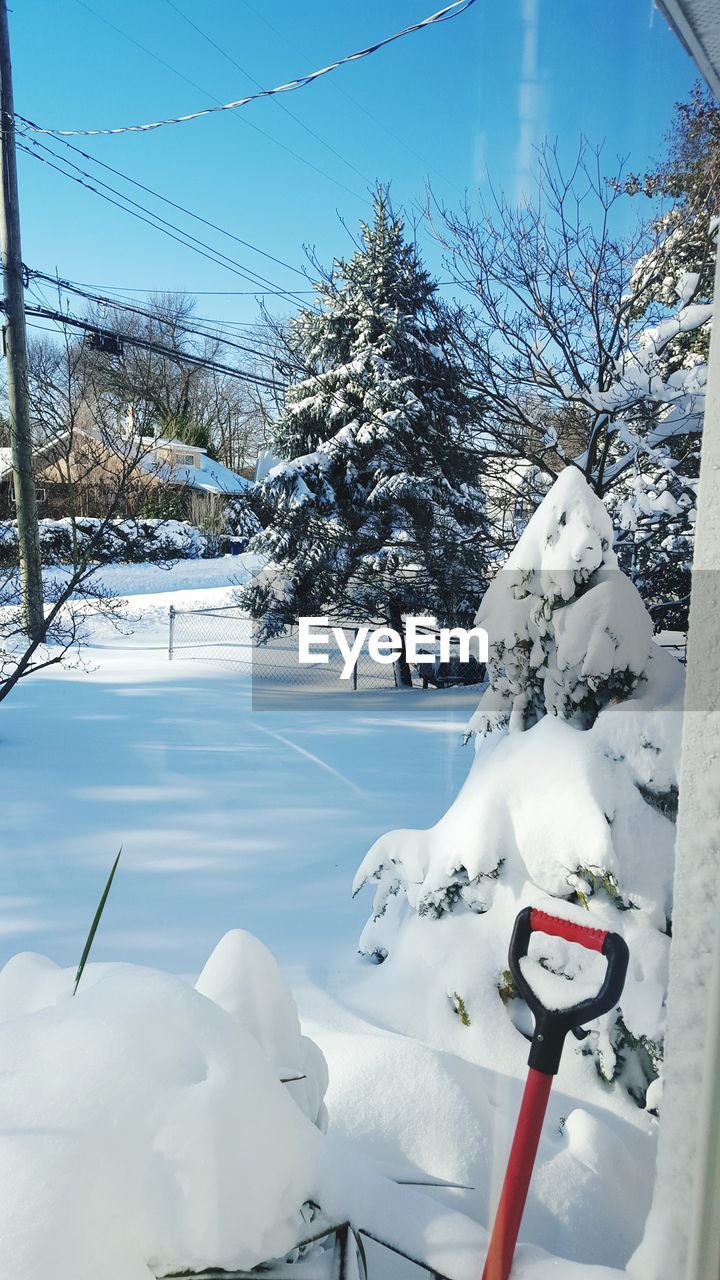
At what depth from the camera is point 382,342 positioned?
1393 mm

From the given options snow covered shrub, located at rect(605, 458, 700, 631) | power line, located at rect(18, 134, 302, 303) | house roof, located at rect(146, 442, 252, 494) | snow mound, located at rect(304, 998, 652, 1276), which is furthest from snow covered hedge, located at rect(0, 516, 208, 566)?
snow mound, located at rect(304, 998, 652, 1276)

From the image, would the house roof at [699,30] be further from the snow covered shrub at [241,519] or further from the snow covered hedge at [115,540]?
the snow covered hedge at [115,540]

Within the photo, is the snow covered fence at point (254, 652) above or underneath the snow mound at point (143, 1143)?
above

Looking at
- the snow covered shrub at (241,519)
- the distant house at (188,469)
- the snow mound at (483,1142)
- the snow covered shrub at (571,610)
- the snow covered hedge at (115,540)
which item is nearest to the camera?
the snow mound at (483,1142)

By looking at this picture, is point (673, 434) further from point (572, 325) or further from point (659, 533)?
point (572, 325)

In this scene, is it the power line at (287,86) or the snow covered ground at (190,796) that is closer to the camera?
the power line at (287,86)

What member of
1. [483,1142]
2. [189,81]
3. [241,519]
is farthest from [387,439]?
[483,1142]

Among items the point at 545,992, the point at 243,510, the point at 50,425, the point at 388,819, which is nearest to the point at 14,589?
the point at 50,425

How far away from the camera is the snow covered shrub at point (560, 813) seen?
42.2 inches

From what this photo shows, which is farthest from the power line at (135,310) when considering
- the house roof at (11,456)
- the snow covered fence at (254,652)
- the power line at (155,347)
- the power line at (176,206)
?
the snow covered fence at (254,652)

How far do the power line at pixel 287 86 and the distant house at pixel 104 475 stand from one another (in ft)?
1.57

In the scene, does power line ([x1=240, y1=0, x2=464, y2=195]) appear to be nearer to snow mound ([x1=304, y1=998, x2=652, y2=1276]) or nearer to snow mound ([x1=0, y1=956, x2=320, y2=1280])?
snow mound ([x1=0, y1=956, x2=320, y2=1280])

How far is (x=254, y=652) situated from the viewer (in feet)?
7.01

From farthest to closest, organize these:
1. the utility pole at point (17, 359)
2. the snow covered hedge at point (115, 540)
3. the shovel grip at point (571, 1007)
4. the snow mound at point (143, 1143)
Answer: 1. the snow covered hedge at point (115, 540)
2. the utility pole at point (17, 359)
3. the shovel grip at point (571, 1007)
4. the snow mound at point (143, 1143)
